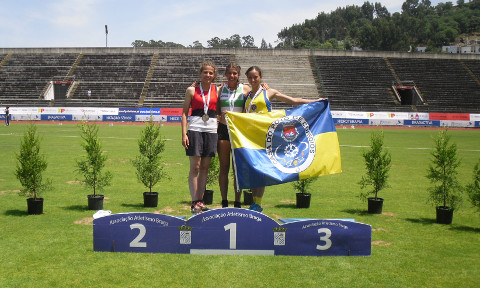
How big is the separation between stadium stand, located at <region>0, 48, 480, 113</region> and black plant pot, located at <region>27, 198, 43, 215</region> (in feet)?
125

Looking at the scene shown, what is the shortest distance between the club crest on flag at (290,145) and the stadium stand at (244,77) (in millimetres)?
39973

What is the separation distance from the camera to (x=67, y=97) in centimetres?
5269

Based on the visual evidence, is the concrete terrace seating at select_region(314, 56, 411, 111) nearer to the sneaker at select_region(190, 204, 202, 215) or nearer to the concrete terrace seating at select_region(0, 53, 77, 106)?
A: the concrete terrace seating at select_region(0, 53, 77, 106)

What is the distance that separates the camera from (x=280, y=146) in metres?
6.41

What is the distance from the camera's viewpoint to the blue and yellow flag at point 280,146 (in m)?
6.21

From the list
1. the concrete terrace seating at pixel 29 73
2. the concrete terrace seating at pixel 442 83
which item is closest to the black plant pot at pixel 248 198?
the concrete terrace seating at pixel 442 83

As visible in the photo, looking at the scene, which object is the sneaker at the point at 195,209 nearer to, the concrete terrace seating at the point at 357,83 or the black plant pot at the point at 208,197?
the black plant pot at the point at 208,197

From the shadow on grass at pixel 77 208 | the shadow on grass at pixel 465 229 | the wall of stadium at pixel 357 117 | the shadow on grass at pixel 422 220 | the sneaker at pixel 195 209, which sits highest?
the wall of stadium at pixel 357 117

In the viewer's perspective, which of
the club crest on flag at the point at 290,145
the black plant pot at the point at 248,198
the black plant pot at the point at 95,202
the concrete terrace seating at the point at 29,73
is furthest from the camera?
the concrete terrace seating at the point at 29,73

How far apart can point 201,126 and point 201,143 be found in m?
0.25

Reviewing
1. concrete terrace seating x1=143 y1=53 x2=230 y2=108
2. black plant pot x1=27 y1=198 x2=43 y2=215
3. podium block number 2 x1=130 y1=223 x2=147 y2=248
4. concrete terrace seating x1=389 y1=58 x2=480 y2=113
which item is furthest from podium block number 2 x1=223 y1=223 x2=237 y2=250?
concrete terrace seating x1=389 y1=58 x2=480 y2=113

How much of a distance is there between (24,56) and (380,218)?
64545 mm

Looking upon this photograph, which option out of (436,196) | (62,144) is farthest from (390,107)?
(436,196)

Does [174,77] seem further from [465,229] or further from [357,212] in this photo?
[465,229]
